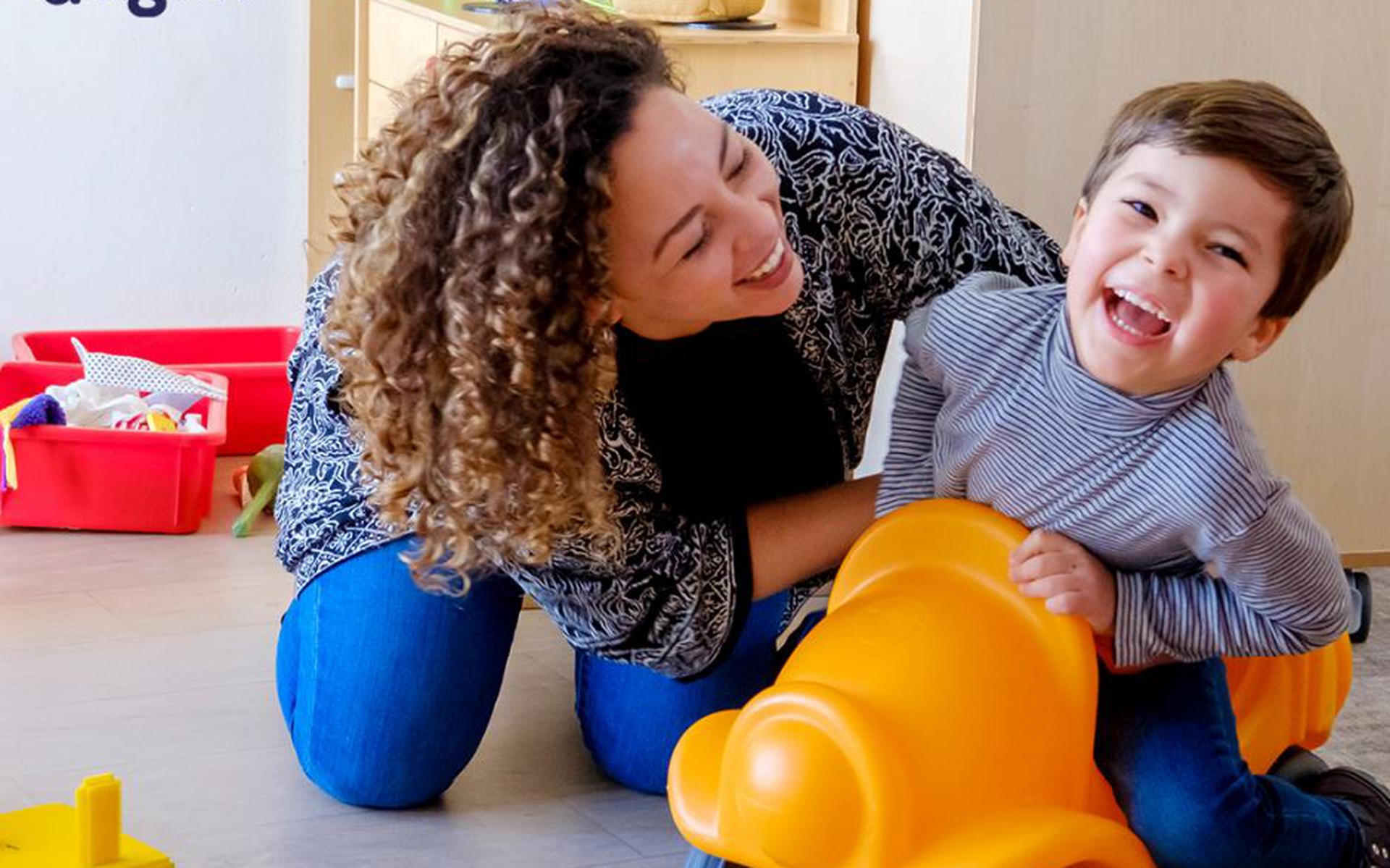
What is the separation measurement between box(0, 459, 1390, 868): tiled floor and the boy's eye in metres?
0.57

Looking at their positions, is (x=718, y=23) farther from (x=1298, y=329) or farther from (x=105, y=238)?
(x=105, y=238)

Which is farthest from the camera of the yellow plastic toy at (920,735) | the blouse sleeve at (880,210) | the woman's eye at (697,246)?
the blouse sleeve at (880,210)

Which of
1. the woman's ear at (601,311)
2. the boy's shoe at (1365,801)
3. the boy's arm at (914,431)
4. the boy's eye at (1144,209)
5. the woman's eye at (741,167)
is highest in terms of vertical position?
the woman's eye at (741,167)

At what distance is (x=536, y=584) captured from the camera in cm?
119

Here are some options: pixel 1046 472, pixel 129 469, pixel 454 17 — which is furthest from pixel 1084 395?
pixel 129 469

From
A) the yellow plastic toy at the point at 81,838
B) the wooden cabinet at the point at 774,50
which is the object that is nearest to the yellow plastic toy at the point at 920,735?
the yellow plastic toy at the point at 81,838

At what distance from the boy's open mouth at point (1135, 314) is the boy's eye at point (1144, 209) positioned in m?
0.04

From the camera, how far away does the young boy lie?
0.97 meters

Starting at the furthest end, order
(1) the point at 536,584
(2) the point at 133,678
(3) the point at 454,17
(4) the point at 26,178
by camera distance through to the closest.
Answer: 1. (4) the point at 26,178
2. (3) the point at 454,17
3. (2) the point at 133,678
4. (1) the point at 536,584

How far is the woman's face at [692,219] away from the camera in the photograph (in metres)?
1.01

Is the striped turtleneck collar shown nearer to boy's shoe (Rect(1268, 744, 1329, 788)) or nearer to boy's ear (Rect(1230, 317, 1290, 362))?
boy's ear (Rect(1230, 317, 1290, 362))

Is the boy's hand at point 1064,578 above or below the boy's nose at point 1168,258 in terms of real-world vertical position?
below

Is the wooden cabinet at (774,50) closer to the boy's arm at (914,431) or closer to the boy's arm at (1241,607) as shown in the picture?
the boy's arm at (914,431)

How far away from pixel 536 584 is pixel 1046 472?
348 mm
